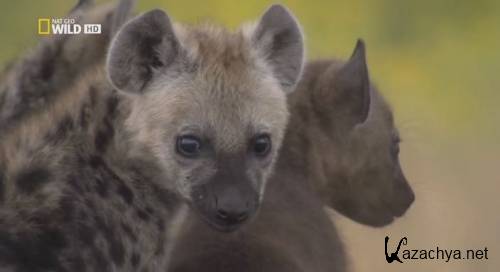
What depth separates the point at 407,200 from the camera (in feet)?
16.4

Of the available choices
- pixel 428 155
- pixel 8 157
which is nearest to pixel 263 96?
pixel 8 157

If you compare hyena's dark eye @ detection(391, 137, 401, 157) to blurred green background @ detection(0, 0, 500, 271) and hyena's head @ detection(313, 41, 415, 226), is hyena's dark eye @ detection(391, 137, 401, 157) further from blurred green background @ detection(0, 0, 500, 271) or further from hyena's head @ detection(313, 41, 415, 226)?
blurred green background @ detection(0, 0, 500, 271)

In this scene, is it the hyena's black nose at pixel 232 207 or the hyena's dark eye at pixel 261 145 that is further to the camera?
the hyena's dark eye at pixel 261 145

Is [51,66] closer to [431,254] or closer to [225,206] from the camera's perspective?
[225,206]

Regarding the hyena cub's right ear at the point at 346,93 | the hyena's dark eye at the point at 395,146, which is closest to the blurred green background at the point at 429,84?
the hyena's dark eye at the point at 395,146

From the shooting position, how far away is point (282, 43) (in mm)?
4328

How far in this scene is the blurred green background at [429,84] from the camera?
5828 mm

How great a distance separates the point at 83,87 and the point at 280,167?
0.90 metres

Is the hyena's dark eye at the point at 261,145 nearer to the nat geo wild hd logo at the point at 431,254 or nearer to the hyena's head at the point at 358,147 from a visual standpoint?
the hyena's head at the point at 358,147

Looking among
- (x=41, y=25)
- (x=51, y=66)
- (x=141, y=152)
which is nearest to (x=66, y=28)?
(x=51, y=66)

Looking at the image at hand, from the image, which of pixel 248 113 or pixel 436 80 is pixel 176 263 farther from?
pixel 436 80

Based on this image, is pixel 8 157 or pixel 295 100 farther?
pixel 295 100

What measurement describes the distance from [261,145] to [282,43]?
1.44 ft

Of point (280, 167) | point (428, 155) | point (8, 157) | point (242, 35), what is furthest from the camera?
point (428, 155)
